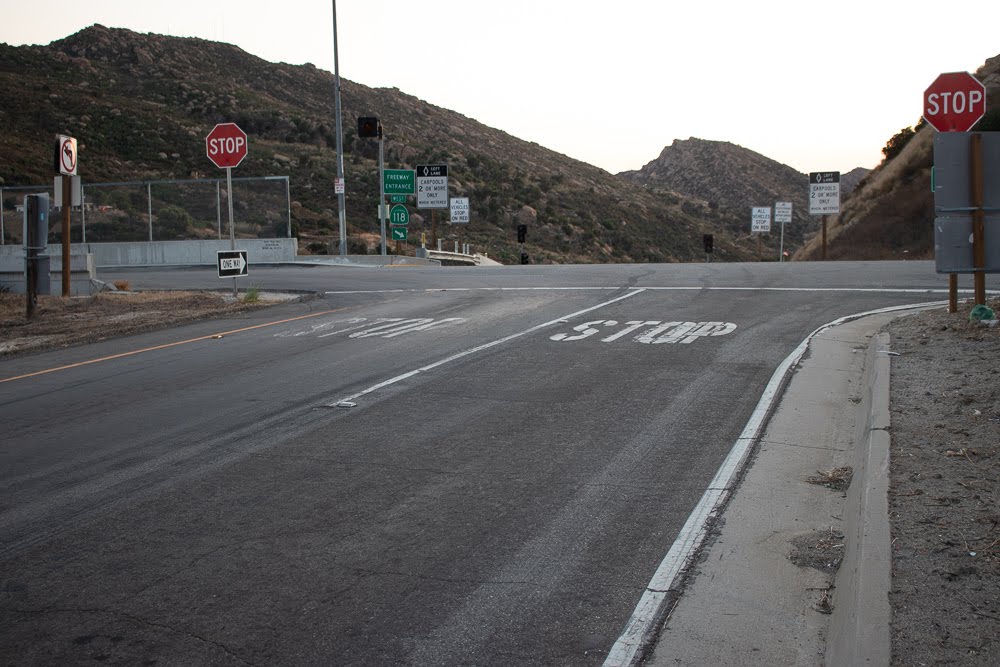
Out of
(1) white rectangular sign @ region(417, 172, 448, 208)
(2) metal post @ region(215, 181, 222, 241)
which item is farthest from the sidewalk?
(1) white rectangular sign @ region(417, 172, 448, 208)

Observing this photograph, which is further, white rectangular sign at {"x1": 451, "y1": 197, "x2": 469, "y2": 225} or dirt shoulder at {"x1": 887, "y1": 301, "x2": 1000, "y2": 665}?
white rectangular sign at {"x1": 451, "y1": 197, "x2": 469, "y2": 225}

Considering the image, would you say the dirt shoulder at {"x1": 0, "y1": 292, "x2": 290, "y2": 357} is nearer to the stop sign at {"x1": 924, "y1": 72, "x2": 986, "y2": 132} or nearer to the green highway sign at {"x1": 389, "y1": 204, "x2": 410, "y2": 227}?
the stop sign at {"x1": 924, "y1": 72, "x2": 986, "y2": 132}

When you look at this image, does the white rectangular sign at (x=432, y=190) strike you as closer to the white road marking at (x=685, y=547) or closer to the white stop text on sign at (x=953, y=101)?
the white stop text on sign at (x=953, y=101)

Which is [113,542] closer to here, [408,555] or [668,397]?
[408,555]

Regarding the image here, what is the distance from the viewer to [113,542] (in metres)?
5.84

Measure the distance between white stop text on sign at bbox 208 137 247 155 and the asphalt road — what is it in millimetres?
7043

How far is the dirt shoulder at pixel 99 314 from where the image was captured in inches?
623

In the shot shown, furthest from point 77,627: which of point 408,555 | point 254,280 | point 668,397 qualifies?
point 254,280

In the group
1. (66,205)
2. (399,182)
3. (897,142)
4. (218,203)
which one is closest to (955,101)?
(66,205)

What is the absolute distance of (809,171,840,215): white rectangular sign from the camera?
45.8m

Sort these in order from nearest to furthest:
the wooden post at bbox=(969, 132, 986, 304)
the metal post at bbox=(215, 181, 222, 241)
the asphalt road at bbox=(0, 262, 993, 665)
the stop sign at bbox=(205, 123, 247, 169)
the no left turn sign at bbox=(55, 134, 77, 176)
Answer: the asphalt road at bbox=(0, 262, 993, 665)
the wooden post at bbox=(969, 132, 986, 304)
the no left turn sign at bbox=(55, 134, 77, 176)
the stop sign at bbox=(205, 123, 247, 169)
the metal post at bbox=(215, 181, 222, 241)

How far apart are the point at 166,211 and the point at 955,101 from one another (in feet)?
89.4

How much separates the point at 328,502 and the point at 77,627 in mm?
2039

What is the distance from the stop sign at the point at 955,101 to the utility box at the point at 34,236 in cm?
1569
